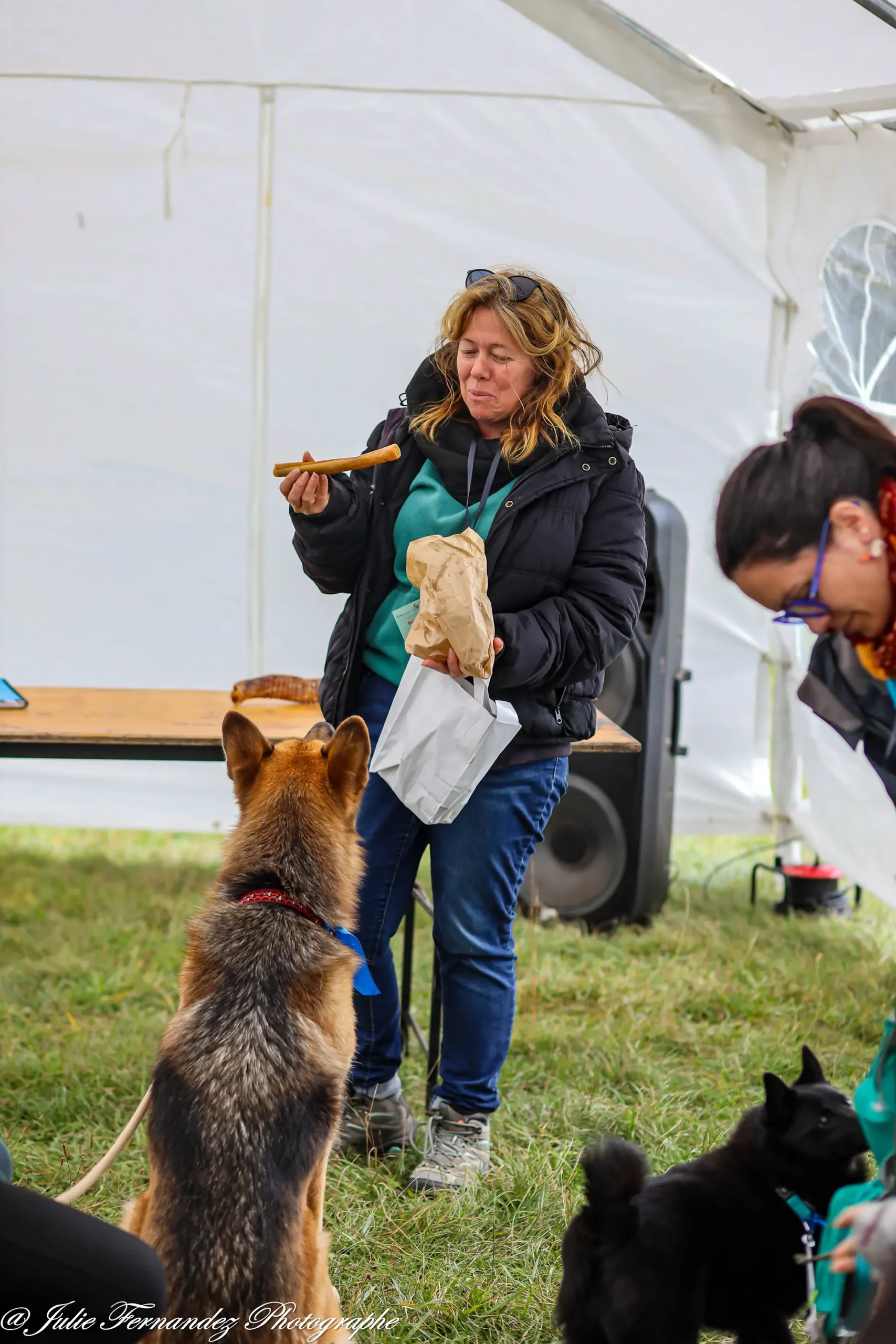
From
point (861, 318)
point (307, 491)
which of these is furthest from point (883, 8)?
point (307, 491)

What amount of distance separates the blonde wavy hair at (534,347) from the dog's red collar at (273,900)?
115 cm

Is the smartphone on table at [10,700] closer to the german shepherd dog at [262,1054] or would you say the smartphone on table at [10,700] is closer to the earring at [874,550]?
the german shepherd dog at [262,1054]

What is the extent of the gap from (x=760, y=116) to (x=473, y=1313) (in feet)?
16.8

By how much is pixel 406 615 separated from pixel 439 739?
0.35 meters

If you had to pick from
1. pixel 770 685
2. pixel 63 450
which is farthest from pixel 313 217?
pixel 770 685

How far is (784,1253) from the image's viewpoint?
208cm

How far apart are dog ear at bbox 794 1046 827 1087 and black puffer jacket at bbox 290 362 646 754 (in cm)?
96

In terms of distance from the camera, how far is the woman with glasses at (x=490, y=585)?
2.74 meters

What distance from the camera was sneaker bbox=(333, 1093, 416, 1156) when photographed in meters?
3.12

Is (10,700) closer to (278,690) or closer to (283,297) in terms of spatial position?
(278,690)

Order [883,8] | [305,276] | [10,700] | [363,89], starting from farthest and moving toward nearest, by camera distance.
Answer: [305,276] < [363,89] < [10,700] < [883,8]

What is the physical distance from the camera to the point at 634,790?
17.0 feet

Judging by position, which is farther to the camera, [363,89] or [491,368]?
[363,89]

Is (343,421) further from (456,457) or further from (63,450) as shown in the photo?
(456,457)
